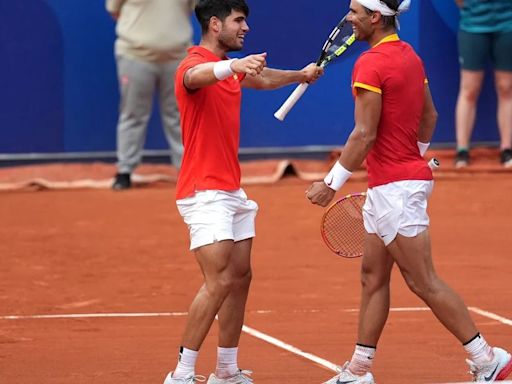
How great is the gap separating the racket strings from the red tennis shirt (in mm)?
631

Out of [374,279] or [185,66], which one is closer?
[185,66]

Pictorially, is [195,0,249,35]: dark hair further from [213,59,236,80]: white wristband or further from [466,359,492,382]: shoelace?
[466,359,492,382]: shoelace

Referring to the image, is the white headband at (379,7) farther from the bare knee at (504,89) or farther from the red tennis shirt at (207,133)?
the bare knee at (504,89)

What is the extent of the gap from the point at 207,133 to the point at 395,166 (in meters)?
1.01

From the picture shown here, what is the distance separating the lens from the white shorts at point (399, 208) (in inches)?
273

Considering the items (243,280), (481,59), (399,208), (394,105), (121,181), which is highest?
(394,105)

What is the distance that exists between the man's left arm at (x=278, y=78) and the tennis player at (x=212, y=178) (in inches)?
13.6

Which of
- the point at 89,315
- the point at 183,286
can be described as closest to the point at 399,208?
the point at 89,315

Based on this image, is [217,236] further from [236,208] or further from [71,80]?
[71,80]

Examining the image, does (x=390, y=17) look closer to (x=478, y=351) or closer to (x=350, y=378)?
(x=478, y=351)

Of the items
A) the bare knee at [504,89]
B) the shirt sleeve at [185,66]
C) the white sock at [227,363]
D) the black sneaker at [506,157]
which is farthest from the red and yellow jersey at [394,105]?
the black sneaker at [506,157]

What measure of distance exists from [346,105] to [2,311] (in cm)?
643

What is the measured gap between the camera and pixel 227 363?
7320mm

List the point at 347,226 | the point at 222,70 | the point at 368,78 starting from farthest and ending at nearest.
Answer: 1. the point at 347,226
2. the point at 368,78
3. the point at 222,70
